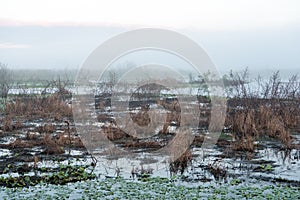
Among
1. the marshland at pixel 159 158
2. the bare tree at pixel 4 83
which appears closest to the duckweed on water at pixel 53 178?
the marshland at pixel 159 158

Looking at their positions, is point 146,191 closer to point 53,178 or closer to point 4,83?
point 53,178

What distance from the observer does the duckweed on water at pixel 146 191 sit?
23.8 feet

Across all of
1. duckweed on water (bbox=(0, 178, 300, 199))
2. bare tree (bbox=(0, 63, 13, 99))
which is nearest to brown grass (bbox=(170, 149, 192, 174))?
duckweed on water (bbox=(0, 178, 300, 199))

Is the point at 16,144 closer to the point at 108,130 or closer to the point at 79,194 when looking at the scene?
the point at 108,130

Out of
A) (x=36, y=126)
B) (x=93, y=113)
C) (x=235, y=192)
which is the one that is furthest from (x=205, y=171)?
(x=93, y=113)

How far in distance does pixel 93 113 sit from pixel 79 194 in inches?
421

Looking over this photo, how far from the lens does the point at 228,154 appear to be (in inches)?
413

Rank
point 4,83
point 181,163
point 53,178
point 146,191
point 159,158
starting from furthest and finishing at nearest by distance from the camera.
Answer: point 4,83 < point 159,158 < point 181,163 < point 53,178 < point 146,191

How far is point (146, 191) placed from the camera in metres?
7.56

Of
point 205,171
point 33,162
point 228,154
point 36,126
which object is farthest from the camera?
point 36,126

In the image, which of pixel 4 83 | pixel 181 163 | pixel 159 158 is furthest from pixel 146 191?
pixel 4 83

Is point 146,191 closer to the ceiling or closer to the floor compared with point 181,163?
closer to the floor

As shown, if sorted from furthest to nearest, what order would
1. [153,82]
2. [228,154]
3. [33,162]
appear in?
1. [153,82]
2. [228,154]
3. [33,162]

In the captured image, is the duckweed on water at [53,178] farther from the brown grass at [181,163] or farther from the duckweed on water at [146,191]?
the brown grass at [181,163]
